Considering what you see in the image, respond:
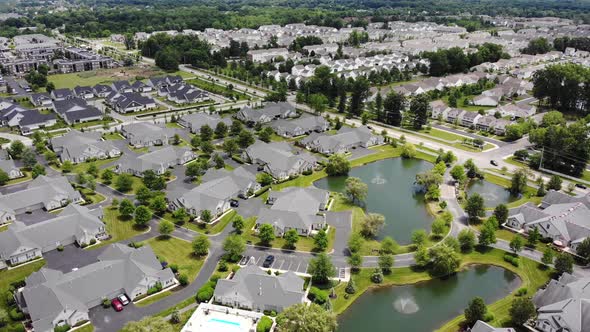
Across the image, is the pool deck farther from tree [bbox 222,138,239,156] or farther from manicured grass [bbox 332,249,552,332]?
tree [bbox 222,138,239,156]

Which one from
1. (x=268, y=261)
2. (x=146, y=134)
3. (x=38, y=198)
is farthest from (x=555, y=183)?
(x=38, y=198)

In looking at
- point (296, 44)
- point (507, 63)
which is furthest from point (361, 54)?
point (507, 63)

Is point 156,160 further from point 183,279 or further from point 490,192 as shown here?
point 490,192

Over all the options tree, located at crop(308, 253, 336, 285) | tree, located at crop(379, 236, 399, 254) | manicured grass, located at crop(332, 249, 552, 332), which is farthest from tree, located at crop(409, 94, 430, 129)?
tree, located at crop(308, 253, 336, 285)

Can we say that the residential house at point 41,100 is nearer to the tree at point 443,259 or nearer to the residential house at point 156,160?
the residential house at point 156,160

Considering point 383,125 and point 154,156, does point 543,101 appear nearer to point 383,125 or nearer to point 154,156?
point 383,125
